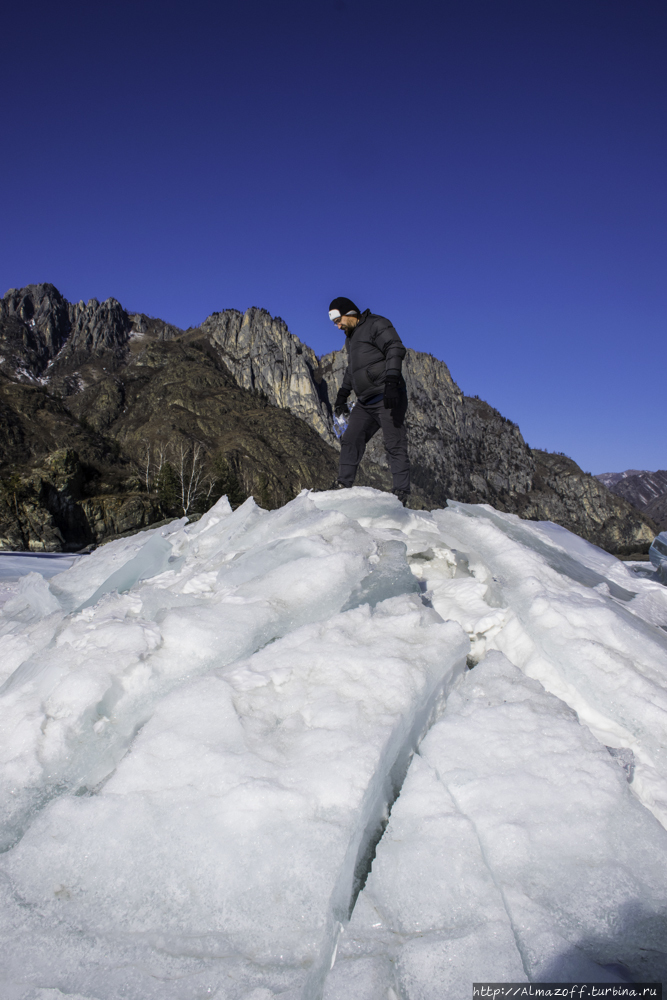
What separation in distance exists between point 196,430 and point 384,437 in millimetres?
89763

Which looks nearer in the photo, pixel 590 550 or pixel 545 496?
pixel 590 550

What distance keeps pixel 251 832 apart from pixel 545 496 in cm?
15671

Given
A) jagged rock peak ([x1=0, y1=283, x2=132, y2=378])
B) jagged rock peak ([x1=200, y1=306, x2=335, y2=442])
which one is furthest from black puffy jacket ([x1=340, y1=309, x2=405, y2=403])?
jagged rock peak ([x1=0, y1=283, x2=132, y2=378])

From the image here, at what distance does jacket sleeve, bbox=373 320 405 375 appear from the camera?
4.60 metres

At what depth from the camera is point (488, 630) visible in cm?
250

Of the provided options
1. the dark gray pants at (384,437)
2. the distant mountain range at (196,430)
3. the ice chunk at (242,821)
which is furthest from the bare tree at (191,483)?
the ice chunk at (242,821)

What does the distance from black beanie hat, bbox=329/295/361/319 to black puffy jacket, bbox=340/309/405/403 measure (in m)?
0.11

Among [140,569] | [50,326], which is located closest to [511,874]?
[140,569]

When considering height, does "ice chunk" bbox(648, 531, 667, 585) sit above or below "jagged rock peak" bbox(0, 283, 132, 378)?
below

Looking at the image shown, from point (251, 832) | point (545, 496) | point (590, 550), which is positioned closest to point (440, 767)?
point (251, 832)

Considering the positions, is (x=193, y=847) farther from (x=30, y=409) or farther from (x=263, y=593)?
(x=30, y=409)

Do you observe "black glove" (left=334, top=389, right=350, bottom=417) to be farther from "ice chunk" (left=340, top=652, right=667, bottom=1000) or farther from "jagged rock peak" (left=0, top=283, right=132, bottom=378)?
"jagged rock peak" (left=0, top=283, right=132, bottom=378)

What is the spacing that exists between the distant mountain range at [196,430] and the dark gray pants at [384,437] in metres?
30.8

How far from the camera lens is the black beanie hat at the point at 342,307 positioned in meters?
4.84
